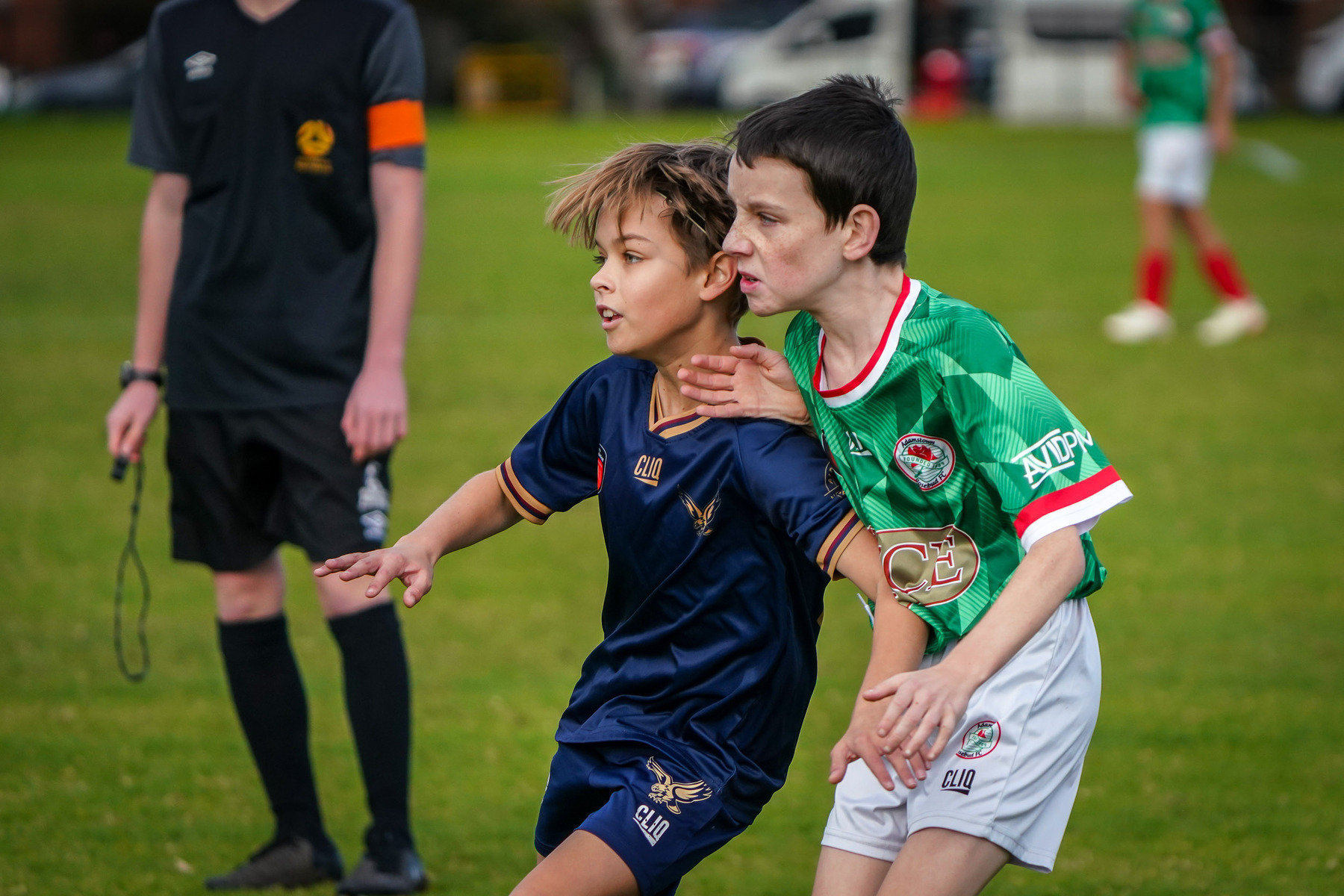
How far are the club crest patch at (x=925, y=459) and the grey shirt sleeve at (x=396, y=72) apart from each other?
1778 millimetres

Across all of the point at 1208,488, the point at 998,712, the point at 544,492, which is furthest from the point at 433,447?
the point at 998,712

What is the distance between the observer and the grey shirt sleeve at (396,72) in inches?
146

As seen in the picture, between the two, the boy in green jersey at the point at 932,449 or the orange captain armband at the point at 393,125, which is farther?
the orange captain armband at the point at 393,125

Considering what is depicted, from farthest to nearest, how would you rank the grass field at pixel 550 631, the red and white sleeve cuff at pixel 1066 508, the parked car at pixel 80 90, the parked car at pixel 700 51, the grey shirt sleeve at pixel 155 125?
the parked car at pixel 700 51 < the parked car at pixel 80 90 < the grass field at pixel 550 631 < the grey shirt sleeve at pixel 155 125 < the red and white sleeve cuff at pixel 1066 508

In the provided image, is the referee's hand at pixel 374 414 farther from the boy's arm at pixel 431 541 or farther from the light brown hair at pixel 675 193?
the light brown hair at pixel 675 193

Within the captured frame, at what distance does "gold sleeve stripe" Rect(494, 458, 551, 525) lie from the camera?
2877mm

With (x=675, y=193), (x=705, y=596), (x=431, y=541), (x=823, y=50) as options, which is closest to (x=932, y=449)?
(x=705, y=596)

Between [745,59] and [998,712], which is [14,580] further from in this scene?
[745,59]

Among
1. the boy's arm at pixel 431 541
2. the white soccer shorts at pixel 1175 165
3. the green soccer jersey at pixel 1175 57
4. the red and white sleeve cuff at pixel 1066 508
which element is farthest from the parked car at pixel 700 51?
the red and white sleeve cuff at pixel 1066 508

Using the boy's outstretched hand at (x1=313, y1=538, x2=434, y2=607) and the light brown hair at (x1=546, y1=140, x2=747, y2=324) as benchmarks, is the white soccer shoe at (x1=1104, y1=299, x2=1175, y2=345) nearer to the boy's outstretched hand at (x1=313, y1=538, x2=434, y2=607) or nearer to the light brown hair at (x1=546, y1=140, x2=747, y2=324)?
the light brown hair at (x1=546, y1=140, x2=747, y2=324)

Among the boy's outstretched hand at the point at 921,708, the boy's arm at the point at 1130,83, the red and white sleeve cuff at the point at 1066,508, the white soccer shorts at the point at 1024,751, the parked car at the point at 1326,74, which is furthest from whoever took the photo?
the parked car at the point at 1326,74

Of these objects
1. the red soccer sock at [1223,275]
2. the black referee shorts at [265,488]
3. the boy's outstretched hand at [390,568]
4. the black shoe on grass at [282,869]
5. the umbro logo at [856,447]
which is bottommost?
the red soccer sock at [1223,275]

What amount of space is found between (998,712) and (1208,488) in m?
5.35

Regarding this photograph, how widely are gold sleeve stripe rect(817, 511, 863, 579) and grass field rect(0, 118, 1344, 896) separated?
0.93m
